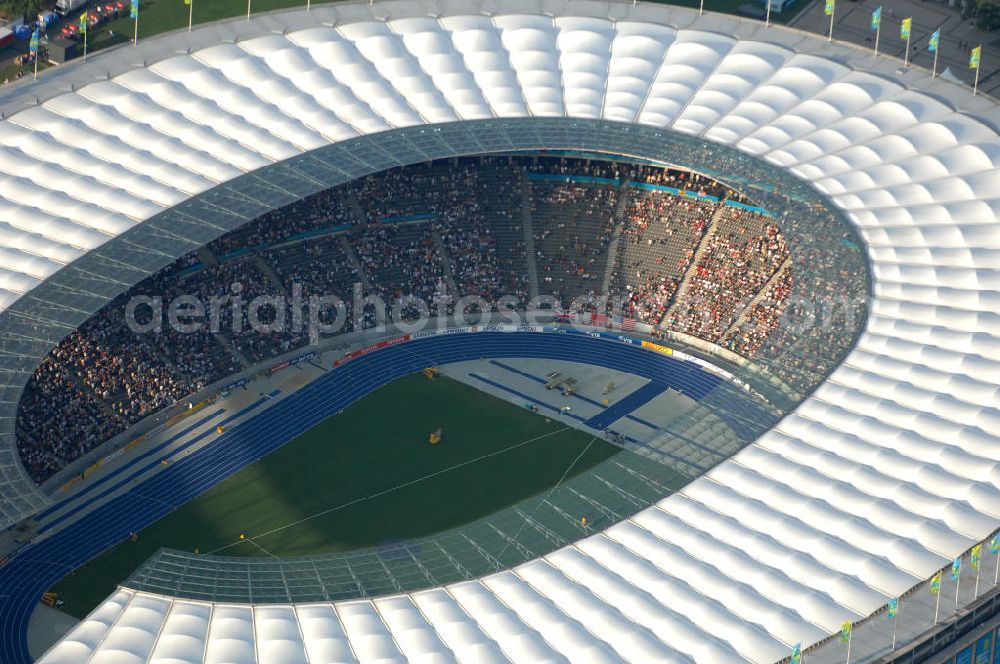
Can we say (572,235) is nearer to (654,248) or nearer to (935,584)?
(654,248)

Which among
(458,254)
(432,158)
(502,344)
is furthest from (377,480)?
(458,254)

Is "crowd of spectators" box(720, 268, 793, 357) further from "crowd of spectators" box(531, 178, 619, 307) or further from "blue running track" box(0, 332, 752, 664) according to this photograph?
"crowd of spectators" box(531, 178, 619, 307)

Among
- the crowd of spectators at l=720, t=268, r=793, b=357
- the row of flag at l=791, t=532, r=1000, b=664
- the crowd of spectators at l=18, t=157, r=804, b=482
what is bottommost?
the row of flag at l=791, t=532, r=1000, b=664

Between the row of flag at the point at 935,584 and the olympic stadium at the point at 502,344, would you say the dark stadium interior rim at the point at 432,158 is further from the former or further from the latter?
the row of flag at the point at 935,584

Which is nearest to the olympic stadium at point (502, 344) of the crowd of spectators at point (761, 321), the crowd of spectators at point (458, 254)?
the crowd of spectators at point (458, 254)

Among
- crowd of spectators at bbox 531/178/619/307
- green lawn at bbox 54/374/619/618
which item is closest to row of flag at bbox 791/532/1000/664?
green lawn at bbox 54/374/619/618

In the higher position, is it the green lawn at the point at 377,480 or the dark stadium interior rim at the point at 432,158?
the dark stadium interior rim at the point at 432,158
